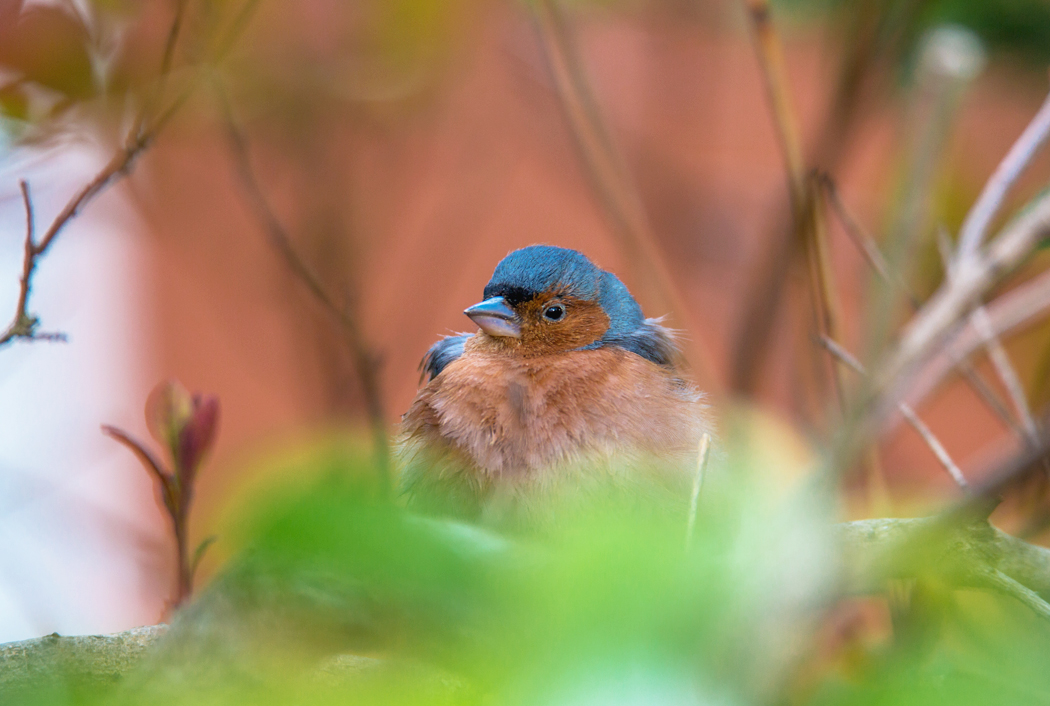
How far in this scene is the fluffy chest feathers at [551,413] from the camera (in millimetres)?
1604

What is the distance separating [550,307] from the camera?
2.00m

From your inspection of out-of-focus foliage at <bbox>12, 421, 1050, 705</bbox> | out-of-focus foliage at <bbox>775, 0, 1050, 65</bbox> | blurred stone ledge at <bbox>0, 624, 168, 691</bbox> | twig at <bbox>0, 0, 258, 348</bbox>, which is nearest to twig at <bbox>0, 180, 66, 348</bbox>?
twig at <bbox>0, 0, 258, 348</bbox>

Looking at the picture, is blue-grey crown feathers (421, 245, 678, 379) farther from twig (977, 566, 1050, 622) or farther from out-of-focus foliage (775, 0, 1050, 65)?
A: twig (977, 566, 1050, 622)

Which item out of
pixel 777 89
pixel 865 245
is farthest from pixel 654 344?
pixel 865 245

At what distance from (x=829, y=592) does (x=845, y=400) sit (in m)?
0.74

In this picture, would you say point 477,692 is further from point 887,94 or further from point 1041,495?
point 887,94

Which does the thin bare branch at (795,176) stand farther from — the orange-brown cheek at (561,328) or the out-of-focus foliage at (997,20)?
the out-of-focus foliage at (997,20)

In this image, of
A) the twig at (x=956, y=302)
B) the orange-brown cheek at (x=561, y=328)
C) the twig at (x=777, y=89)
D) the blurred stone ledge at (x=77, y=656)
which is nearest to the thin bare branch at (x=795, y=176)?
the twig at (x=777, y=89)

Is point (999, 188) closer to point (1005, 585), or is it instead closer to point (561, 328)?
point (1005, 585)

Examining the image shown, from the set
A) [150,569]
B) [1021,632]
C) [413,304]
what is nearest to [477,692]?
[1021,632]

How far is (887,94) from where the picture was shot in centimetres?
270

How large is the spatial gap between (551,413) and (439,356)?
475 mm

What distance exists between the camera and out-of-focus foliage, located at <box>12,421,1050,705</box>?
0.42 m

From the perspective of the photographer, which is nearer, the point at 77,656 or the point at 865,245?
the point at 77,656
